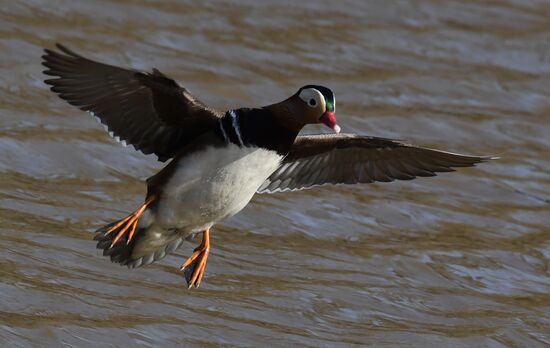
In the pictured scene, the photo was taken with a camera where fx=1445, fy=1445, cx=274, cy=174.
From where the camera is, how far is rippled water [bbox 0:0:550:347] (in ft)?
25.5

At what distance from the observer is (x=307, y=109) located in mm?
6957

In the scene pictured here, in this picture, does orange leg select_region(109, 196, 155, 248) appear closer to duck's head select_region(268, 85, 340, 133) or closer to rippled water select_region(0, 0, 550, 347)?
rippled water select_region(0, 0, 550, 347)

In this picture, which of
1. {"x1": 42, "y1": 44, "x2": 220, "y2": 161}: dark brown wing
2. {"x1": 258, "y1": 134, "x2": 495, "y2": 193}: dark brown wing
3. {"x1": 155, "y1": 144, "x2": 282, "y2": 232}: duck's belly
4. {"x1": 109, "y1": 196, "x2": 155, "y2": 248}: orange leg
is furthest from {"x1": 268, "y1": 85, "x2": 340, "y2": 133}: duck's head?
{"x1": 109, "y1": 196, "x2": 155, "y2": 248}: orange leg

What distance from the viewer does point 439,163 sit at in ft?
25.1

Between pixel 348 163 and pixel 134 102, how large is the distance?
1.35 m

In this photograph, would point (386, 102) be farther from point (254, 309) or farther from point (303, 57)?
point (254, 309)

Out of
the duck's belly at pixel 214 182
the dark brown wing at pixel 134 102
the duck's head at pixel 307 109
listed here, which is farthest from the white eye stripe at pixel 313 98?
the dark brown wing at pixel 134 102

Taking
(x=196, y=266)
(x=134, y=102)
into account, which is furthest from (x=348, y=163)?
(x=134, y=102)

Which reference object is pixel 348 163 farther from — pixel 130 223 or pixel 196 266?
pixel 130 223

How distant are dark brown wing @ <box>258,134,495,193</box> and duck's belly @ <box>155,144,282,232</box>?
678mm

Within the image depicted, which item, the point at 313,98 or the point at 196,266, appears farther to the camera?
the point at 196,266

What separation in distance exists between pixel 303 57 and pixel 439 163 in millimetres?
4671

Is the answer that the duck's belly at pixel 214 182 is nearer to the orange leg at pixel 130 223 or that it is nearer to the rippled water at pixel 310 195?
the orange leg at pixel 130 223

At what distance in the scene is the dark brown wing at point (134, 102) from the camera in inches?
270
